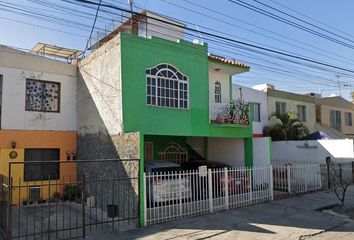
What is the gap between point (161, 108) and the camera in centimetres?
1302


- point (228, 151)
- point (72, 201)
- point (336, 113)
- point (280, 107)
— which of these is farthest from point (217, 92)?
point (336, 113)

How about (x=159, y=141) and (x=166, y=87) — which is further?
(x=159, y=141)

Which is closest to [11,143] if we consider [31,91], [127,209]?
[31,91]

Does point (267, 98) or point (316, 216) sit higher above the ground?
point (267, 98)

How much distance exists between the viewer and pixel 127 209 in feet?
34.3

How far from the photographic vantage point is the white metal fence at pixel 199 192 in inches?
406

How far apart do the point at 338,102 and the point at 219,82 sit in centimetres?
1819

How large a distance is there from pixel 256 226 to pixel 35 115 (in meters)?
9.81

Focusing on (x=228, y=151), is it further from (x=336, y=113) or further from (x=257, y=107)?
(x=336, y=113)

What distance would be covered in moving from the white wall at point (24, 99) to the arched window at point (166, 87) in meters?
4.40

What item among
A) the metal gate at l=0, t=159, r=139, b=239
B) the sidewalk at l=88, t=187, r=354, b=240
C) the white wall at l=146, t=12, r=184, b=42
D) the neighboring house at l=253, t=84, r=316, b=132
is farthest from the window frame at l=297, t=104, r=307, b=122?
the metal gate at l=0, t=159, r=139, b=239

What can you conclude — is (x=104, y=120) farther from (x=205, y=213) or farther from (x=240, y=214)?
(x=240, y=214)

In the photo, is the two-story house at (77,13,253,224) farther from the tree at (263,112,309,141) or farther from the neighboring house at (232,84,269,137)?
the tree at (263,112,309,141)

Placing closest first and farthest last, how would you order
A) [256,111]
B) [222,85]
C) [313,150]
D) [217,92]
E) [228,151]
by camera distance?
[228,151]
[217,92]
[222,85]
[313,150]
[256,111]
